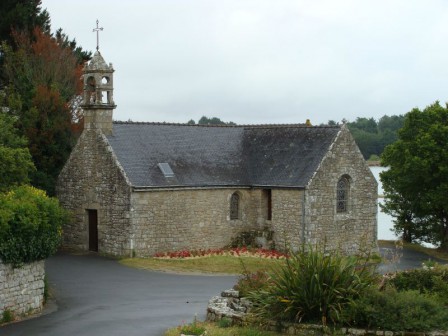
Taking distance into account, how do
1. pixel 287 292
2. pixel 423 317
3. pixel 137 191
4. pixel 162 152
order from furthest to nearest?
1. pixel 162 152
2. pixel 137 191
3. pixel 287 292
4. pixel 423 317

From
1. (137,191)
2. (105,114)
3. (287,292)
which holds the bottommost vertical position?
(287,292)

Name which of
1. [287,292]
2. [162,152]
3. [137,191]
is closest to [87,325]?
[287,292]

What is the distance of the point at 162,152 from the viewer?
35.3 m

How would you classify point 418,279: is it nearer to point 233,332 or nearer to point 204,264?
point 233,332

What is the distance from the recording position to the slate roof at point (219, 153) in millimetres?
34188

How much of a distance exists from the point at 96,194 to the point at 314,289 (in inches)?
744

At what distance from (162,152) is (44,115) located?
6.49 metres

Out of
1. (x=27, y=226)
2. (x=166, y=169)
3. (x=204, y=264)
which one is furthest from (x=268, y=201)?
(x=27, y=226)

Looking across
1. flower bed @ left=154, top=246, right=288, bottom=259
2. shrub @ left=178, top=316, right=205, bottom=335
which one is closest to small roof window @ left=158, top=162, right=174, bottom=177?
flower bed @ left=154, top=246, right=288, bottom=259

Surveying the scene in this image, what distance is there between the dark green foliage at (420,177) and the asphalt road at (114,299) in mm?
8262

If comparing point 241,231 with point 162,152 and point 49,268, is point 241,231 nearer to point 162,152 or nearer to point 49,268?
point 162,152

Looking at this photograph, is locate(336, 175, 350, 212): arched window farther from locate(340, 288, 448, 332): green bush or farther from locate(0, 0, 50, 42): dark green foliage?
locate(0, 0, 50, 42): dark green foliage

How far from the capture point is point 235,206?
36.7 m

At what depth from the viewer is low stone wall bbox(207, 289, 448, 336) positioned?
16.7 metres
